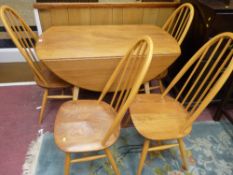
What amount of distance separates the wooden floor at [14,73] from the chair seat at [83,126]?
126 centimetres

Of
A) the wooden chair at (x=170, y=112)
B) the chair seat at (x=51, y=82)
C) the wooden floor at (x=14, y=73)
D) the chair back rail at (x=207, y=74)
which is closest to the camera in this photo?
the chair back rail at (x=207, y=74)

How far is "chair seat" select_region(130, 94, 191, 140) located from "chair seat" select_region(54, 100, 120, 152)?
0.51 feet

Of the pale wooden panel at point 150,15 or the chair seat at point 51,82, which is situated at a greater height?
the pale wooden panel at point 150,15

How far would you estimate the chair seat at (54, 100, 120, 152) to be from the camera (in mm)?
1031

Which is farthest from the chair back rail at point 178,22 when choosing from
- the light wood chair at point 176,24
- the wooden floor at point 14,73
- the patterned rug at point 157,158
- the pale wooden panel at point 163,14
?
the wooden floor at point 14,73

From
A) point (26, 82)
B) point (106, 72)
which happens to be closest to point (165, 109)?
point (106, 72)

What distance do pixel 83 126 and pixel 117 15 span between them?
120 centimetres

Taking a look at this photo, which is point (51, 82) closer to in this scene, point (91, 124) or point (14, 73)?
point (91, 124)

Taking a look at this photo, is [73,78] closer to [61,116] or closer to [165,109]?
[61,116]

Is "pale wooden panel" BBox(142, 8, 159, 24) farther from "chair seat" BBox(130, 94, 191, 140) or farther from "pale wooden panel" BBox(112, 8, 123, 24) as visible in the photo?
"chair seat" BBox(130, 94, 191, 140)

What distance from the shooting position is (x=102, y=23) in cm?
190

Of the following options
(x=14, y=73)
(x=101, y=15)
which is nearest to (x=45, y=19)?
(x=101, y=15)

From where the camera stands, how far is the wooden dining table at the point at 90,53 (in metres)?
1.29

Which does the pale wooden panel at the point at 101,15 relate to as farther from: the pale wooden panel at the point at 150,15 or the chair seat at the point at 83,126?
the chair seat at the point at 83,126
